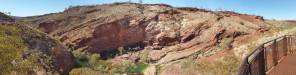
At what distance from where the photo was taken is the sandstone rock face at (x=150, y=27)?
6569 cm

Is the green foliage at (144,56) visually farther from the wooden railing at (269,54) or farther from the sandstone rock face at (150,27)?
the wooden railing at (269,54)

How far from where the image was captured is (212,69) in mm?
47969

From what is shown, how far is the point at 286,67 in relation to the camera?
16.7 metres

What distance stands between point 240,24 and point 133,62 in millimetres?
13845

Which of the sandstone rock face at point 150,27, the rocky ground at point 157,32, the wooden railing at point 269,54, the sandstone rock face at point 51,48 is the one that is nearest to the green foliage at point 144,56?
the rocky ground at point 157,32

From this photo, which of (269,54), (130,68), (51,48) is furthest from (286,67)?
(130,68)

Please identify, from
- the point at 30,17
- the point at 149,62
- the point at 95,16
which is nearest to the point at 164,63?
the point at 149,62

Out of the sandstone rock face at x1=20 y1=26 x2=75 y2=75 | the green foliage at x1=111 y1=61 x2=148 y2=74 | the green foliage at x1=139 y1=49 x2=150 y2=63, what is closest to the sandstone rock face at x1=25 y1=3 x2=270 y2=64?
the green foliage at x1=139 y1=49 x2=150 y2=63

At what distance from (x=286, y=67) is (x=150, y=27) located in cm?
5779

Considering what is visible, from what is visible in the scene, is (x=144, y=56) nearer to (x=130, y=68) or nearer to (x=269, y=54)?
(x=130, y=68)

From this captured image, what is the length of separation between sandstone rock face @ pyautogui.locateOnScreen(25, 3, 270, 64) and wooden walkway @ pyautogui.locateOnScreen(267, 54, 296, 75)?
45204mm

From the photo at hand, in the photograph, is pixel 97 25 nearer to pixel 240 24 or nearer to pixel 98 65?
pixel 98 65

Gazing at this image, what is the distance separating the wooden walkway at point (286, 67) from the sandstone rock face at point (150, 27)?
45204 mm

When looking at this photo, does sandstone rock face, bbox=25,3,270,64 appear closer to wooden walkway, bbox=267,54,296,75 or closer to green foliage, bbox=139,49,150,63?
green foliage, bbox=139,49,150,63
